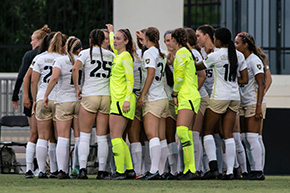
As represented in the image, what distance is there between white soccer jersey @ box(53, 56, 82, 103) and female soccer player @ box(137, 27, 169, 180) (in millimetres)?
845

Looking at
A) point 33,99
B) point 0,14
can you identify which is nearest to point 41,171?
point 33,99

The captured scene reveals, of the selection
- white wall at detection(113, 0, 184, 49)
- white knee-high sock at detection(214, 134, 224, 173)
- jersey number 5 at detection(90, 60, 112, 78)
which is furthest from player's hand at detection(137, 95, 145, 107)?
white wall at detection(113, 0, 184, 49)

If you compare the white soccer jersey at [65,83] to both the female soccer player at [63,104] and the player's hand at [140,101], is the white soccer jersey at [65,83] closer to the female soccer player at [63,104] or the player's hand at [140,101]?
the female soccer player at [63,104]

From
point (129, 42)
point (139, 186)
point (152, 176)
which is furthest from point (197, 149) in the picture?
point (139, 186)

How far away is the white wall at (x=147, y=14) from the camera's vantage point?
42.9 feet

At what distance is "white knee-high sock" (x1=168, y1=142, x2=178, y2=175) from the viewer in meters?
9.39

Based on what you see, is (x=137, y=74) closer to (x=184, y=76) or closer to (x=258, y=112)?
(x=184, y=76)

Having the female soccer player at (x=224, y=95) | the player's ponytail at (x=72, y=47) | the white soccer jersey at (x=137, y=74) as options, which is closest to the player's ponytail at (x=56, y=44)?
the player's ponytail at (x=72, y=47)

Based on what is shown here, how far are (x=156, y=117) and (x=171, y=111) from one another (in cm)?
43

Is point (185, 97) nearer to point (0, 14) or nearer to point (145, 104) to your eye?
point (145, 104)

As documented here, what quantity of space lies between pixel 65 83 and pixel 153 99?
1.10 meters

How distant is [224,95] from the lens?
29.5 ft

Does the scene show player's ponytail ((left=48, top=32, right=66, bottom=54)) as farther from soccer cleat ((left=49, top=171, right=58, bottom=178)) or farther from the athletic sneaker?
the athletic sneaker

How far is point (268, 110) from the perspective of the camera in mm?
12852
